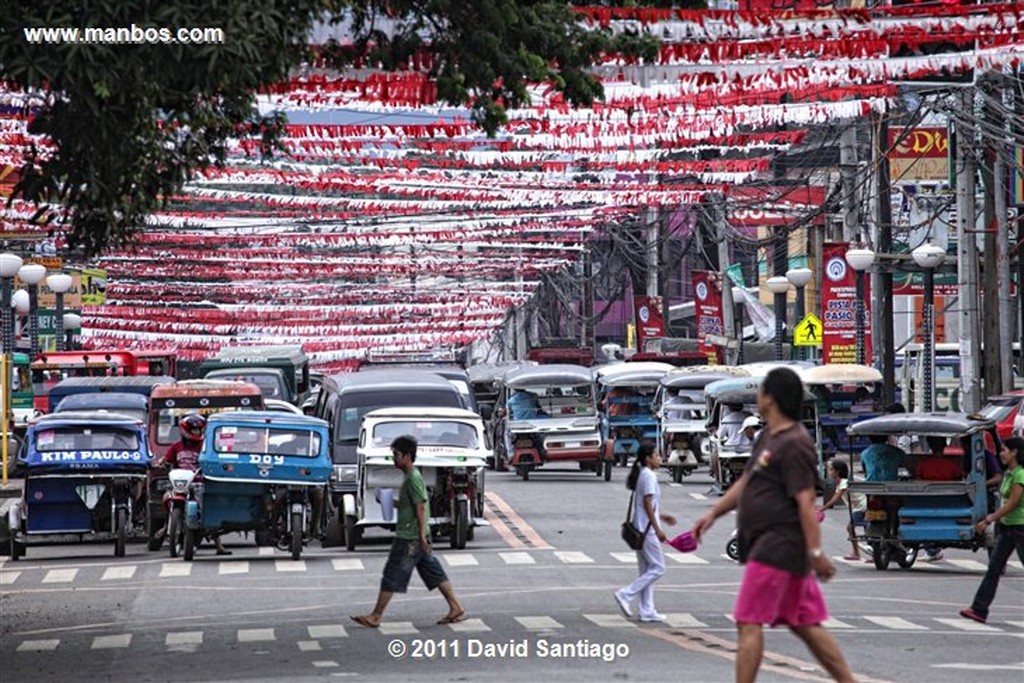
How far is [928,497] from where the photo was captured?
2558 cm

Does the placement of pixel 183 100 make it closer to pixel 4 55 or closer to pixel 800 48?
pixel 4 55

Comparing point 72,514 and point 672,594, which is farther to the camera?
point 72,514

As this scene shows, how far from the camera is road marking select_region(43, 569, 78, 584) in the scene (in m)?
25.7

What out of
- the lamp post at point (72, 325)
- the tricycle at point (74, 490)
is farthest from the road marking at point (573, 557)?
the lamp post at point (72, 325)

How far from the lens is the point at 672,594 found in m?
22.8

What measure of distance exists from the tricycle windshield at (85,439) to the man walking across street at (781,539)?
18588mm

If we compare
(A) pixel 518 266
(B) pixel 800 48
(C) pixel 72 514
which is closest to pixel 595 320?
(A) pixel 518 266

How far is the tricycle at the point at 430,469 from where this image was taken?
92.2 feet

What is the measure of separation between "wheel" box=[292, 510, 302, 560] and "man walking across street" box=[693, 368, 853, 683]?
16.2 metres

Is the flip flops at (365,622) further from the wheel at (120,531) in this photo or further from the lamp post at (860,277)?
the lamp post at (860,277)

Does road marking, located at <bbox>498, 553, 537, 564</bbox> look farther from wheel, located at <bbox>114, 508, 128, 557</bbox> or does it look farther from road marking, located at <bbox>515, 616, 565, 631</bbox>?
road marking, located at <bbox>515, 616, 565, 631</bbox>

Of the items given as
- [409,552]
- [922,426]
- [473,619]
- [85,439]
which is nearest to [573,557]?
[922,426]

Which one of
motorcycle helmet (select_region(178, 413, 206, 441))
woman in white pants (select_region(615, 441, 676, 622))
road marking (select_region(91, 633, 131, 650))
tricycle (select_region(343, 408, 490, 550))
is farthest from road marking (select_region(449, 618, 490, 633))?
motorcycle helmet (select_region(178, 413, 206, 441))

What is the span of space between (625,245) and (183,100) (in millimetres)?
54788
